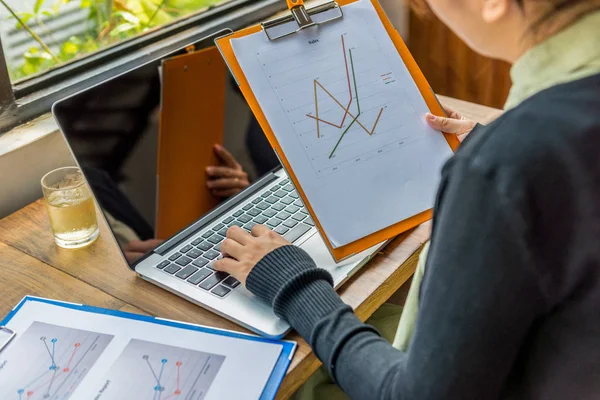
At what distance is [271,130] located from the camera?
2.80ft

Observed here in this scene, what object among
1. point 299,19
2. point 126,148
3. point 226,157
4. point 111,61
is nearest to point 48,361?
point 126,148

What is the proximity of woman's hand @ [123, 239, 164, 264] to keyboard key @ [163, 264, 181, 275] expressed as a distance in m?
0.05

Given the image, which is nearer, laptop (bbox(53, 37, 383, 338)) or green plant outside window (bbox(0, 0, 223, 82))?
laptop (bbox(53, 37, 383, 338))

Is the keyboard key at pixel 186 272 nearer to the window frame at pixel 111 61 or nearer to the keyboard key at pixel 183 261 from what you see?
the keyboard key at pixel 183 261

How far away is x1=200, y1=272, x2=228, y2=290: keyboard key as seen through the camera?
0.82m

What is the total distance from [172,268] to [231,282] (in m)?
0.09

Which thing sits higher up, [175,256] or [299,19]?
[299,19]

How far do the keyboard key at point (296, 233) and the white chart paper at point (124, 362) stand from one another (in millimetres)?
212

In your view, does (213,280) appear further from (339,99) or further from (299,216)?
(339,99)

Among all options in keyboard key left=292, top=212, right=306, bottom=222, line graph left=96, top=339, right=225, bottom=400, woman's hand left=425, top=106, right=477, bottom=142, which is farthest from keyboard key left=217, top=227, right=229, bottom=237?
woman's hand left=425, top=106, right=477, bottom=142

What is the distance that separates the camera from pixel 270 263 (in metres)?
0.78

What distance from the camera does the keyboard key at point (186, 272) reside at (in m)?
0.84

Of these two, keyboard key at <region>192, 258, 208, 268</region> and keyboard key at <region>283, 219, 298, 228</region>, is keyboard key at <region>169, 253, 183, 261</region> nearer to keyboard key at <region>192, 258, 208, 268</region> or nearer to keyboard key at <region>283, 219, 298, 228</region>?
keyboard key at <region>192, 258, 208, 268</region>

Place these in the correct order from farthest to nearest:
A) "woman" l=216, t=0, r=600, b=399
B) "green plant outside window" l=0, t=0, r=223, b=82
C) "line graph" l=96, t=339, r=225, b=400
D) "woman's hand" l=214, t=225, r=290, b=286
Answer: "green plant outside window" l=0, t=0, r=223, b=82
"woman's hand" l=214, t=225, r=290, b=286
"line graph" l=96, t=339, r=225, b=400
"woman" l=216, t=0, r=600, b=399
